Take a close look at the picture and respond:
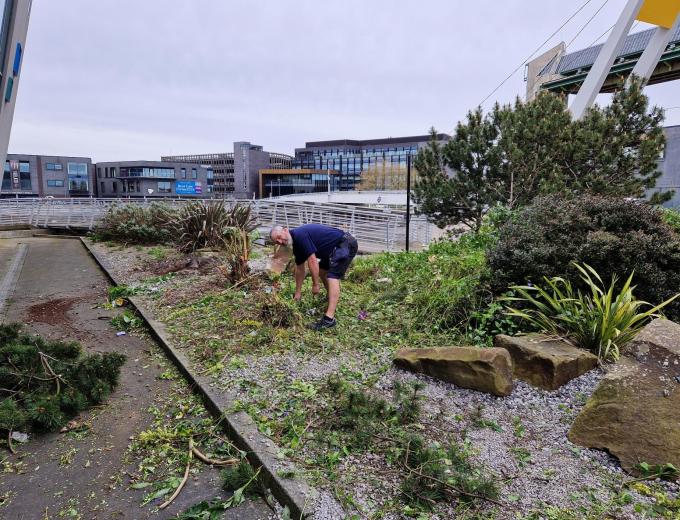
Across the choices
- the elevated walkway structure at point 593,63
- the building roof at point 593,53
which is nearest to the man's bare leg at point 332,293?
the elevated walkway structure at point 593,63

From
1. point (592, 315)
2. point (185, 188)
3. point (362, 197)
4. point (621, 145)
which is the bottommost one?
point (592, 315)

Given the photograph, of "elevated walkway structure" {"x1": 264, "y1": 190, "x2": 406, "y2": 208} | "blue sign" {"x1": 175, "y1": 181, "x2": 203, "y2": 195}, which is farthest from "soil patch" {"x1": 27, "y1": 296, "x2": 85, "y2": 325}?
"blue sign" {"x1": 175, "y1": 181, "x2": 203, "y2": 195}

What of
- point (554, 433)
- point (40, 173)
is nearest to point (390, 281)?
point (554, 433)

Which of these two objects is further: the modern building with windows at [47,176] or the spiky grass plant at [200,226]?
the modern building with windows at [47,176]

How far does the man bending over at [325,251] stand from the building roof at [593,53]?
2114 cm

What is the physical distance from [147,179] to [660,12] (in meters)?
84.2

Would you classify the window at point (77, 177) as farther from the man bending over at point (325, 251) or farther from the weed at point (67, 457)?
the weed at point (67, 457)

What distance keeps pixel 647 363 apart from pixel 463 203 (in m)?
7.15

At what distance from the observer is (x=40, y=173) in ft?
244

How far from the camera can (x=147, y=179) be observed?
83.1 meters

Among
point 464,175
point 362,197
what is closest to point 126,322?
point 464,175

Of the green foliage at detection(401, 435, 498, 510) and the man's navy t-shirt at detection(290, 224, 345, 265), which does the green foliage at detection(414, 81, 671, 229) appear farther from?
the green foliage at detection(401, 435, 498, 510)

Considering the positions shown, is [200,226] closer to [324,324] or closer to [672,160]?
[324,324]

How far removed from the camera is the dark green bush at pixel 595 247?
153 inches
